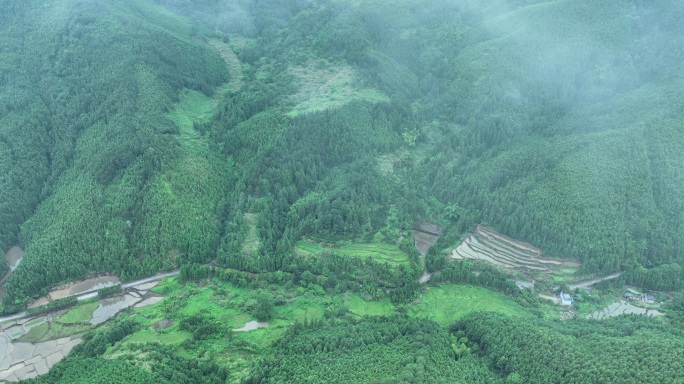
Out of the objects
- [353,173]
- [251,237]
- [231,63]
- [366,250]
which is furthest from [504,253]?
[231,63]

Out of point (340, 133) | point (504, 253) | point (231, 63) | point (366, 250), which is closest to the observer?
point (504, 253)

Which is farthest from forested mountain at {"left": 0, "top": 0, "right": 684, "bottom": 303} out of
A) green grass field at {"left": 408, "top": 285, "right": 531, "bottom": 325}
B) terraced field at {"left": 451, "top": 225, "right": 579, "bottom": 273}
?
green grass field at {"left": 408, "top": 285, "right": 531, "bottom": 325}

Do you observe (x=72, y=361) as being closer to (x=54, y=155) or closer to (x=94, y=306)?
(x=94, y=306)

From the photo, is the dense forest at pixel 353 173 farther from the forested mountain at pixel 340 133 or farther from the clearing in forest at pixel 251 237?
the forested mountain at pixel 340 133

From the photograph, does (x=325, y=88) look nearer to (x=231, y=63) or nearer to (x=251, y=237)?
(x=231, y=63)

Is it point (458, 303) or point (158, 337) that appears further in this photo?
point (458, 303)

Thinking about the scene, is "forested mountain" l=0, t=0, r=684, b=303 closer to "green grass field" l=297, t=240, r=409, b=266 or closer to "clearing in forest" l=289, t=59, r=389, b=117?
"clearing in forest" l=289, t=59, r=389, b=117
